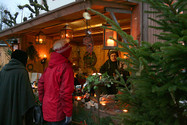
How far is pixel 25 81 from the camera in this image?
274 cm

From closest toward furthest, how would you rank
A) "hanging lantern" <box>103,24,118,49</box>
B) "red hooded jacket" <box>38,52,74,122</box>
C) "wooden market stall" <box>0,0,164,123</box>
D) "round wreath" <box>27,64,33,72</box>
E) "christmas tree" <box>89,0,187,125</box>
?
1. "christmas tree" <box>89,0,187,125</box>
2. "red hooded jacket" <box>38,52,74,122</box>
3. "wooden market stall" <box>0,0,164,123</box>
4. "hanging lantern" <box>103,24,118,49</box>
5. "round wreath" <box>27,64,33,72</box>

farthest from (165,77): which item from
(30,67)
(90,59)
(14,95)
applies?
(90,59)

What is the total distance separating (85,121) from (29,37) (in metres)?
5.96

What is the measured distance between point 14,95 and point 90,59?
22.6 feet

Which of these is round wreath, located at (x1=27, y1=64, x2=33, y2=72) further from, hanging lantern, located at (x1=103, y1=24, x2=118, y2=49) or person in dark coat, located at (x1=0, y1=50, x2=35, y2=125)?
hanging lantern, located at (x1=103, y1=24, x2=118, y2=49)

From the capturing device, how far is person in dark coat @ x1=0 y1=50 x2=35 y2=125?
2.61m

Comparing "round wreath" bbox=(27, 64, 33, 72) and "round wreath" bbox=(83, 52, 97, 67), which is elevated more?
"round wreath" bbox=(83, 52, 97, 67)

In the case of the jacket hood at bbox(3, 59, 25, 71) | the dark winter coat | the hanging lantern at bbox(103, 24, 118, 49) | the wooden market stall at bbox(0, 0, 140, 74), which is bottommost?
the dark winter coat

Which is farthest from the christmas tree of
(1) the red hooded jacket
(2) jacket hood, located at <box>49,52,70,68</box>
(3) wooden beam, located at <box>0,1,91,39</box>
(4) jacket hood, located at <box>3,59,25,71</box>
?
(3) wooden beam, located at <box>0,1,91,39</box>

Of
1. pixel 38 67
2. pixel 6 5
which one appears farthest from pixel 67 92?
pixel 6 5

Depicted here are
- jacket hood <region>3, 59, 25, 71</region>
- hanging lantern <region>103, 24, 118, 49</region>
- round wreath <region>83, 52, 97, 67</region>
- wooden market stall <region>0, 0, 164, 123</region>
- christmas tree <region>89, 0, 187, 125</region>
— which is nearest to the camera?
christmas tree <region>89, 0, 187, 125</region>

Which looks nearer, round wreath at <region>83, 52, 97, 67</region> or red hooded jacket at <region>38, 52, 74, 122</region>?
red hooded jacket at <region>38, 52, 74, 122</region>

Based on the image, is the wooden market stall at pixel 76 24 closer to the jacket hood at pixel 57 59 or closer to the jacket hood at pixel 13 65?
the jacket hood at pixel 57 59

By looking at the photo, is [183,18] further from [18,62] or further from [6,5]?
[6,5]
